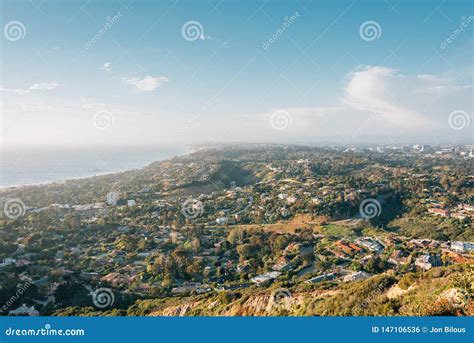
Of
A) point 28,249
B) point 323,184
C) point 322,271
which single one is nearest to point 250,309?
point 322,271

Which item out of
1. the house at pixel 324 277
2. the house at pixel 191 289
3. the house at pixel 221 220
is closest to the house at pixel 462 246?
the house at pixel 324 277

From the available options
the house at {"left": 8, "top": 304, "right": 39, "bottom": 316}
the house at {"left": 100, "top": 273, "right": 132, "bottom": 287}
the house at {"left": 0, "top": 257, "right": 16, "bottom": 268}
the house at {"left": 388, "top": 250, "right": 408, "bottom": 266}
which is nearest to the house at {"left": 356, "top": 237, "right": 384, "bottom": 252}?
the house at {"left": 388, "top": 250, "right": 408, "bottom": 266}

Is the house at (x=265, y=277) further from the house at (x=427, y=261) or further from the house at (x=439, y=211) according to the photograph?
the house at (x=439, y=211)

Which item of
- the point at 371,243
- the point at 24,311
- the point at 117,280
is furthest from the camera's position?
the point at 371,243

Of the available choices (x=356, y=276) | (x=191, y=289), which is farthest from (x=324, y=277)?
(x=191, y=289)

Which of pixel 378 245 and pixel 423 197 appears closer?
pixel 378 245

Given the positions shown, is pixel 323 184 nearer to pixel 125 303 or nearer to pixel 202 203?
pixel 202 203

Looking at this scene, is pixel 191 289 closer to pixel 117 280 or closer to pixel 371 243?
pixel 117 280
